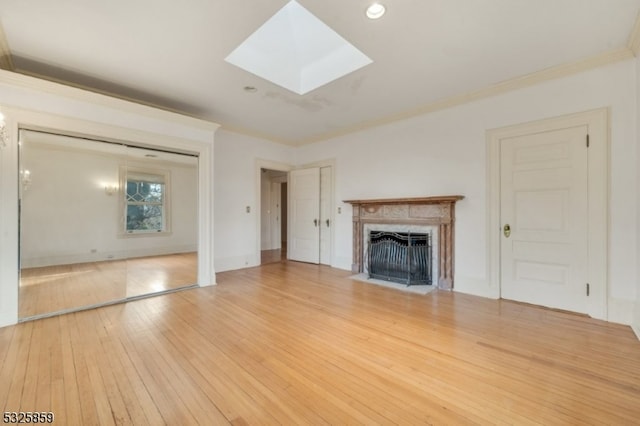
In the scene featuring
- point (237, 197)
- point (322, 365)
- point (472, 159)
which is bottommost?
point (322, 365)

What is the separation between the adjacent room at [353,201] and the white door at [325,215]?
100 centimetres

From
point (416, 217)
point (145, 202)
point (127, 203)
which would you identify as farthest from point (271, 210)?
point (416, 217)

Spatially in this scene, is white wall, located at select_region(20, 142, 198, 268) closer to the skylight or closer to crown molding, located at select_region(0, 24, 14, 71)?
crown molding, located at select_region(0, 24, 14, 71)

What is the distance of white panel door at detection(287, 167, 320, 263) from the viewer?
19.4 ft

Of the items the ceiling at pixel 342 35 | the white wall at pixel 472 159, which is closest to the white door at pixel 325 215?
the white wall at pixel 472 159

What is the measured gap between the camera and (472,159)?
3809 mm

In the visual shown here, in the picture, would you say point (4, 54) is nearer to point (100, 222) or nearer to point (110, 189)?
point (110, 189)

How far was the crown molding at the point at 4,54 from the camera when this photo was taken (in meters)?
2.51

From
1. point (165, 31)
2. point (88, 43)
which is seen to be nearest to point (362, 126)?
point (165, 31)

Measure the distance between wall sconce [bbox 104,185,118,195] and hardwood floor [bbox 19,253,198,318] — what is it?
959mm

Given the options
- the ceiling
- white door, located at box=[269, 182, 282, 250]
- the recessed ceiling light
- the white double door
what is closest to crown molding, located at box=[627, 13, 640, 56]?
the ceiling

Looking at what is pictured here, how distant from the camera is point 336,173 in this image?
561cm

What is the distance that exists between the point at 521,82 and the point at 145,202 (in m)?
5.44

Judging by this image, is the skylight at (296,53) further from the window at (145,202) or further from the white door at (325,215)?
Answer: the white door at (325,215)
